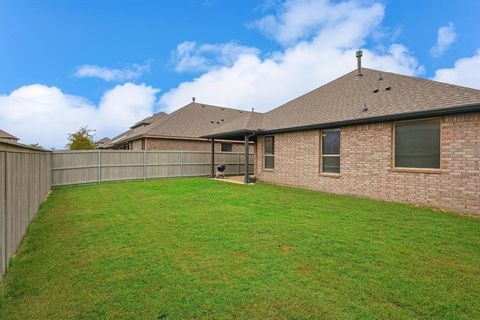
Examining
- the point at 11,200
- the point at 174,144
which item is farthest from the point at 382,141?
the point at 174,144

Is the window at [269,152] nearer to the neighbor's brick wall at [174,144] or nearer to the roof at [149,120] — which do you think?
the neighbor's brick wall at [174,144]

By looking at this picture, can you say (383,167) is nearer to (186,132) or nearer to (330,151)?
(330,151)

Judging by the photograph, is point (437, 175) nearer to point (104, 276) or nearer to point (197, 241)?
point (197, 241)

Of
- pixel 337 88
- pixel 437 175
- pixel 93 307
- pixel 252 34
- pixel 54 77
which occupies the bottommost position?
pixel 93 307

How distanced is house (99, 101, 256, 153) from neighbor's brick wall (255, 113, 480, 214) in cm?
602

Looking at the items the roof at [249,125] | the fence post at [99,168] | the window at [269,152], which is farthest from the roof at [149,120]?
the window at [269,152]

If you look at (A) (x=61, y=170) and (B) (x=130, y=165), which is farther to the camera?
(B) (x=130, y=165)

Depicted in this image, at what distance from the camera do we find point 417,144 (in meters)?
8.09

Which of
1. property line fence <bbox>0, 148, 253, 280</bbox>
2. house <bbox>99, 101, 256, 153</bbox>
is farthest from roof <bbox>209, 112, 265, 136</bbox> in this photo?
property line fence <bbox>0, 148, 253, 280</bbox>

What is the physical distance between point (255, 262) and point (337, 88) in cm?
1242

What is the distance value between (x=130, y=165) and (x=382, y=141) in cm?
1360

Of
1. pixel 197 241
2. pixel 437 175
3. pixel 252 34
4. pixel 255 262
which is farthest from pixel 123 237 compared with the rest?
pixel 252 34

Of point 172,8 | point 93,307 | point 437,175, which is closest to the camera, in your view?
point 93,307

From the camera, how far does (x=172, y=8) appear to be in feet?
45.3
